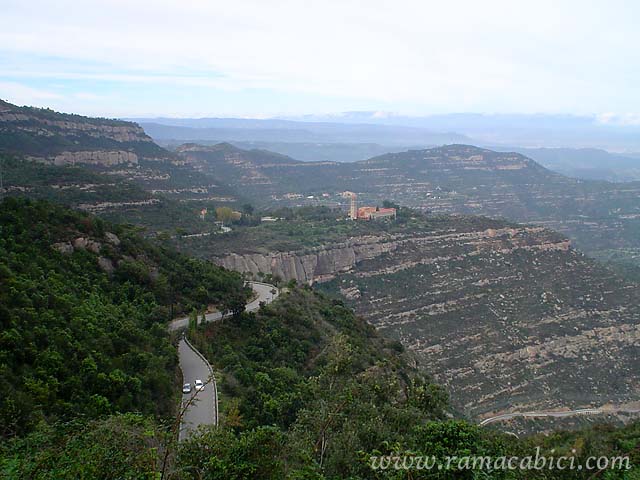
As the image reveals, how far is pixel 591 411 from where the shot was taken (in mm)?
30109

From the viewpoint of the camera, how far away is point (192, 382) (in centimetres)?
1722

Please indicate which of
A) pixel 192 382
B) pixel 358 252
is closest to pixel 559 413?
pixel 358 252

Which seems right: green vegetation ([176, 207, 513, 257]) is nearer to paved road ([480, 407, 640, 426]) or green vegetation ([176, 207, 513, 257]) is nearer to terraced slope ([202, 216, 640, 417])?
terraced slope ([202, 216, 640, 417])

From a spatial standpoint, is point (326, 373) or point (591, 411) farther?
point (591, 411)

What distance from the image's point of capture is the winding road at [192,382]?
1459cm

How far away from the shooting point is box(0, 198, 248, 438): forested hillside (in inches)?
481

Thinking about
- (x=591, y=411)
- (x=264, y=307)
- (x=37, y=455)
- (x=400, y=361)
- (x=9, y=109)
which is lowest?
(x=591, y=411)

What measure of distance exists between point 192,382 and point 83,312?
4.05 m

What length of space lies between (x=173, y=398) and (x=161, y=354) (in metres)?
2.38

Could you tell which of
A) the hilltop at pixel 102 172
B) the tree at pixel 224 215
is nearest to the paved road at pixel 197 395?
the hilltop at pixel 102 172

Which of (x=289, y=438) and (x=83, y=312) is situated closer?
(x=289, y=438)

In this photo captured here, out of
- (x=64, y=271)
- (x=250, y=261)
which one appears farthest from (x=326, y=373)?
(x=250, y=261)

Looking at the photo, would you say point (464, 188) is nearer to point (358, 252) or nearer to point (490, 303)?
point (358, 252)

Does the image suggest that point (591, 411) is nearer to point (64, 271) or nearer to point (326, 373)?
point (326, 373)
